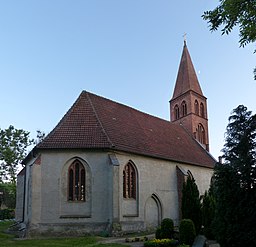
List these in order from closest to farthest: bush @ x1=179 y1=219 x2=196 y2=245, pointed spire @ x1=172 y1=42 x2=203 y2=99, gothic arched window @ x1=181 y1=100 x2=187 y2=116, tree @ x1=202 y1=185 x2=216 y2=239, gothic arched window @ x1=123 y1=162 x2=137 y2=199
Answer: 1. bush @ x1=179 y1=219 x2=196 y2=245
2. tree @ x1=202 y1=185 x2=216 y2=239
3. gothic arched window @ x1=123 y1=162 x2=137 y2=199
4. gothic arched window @ x1=181 y1=100 x2=187 y2=116
5. pointed spire @ x1=172 y1=42 x2=203 y2=99

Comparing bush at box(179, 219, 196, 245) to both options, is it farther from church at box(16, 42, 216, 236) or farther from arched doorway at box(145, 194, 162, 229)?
arched doorway at box(145, 194, 162, 229)

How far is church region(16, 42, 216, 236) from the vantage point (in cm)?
1836

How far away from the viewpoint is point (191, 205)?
19953 mm

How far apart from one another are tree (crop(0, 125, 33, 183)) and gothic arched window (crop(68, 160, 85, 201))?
2520 centimetres

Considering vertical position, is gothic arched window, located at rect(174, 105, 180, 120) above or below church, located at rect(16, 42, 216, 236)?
above

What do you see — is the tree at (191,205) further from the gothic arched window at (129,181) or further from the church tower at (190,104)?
the church tower at (190,104)

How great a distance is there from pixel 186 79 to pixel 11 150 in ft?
82.1

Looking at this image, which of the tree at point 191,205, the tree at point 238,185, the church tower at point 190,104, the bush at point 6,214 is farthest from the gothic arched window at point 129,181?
the bush at point 6,214

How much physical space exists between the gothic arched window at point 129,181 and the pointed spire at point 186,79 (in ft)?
53.6

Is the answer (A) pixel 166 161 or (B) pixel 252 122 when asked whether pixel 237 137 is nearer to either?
(B) pixel 252 122

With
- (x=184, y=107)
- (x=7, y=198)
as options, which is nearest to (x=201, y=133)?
(x=184, y=107)

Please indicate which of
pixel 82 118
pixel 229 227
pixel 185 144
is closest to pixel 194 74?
pixel 185 144

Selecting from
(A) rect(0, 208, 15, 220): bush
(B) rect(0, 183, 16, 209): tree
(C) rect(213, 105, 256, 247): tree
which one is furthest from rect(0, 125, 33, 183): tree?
(C) rect(213, 105, 256, 247): tree

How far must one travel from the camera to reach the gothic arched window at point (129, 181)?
20.1 metres
